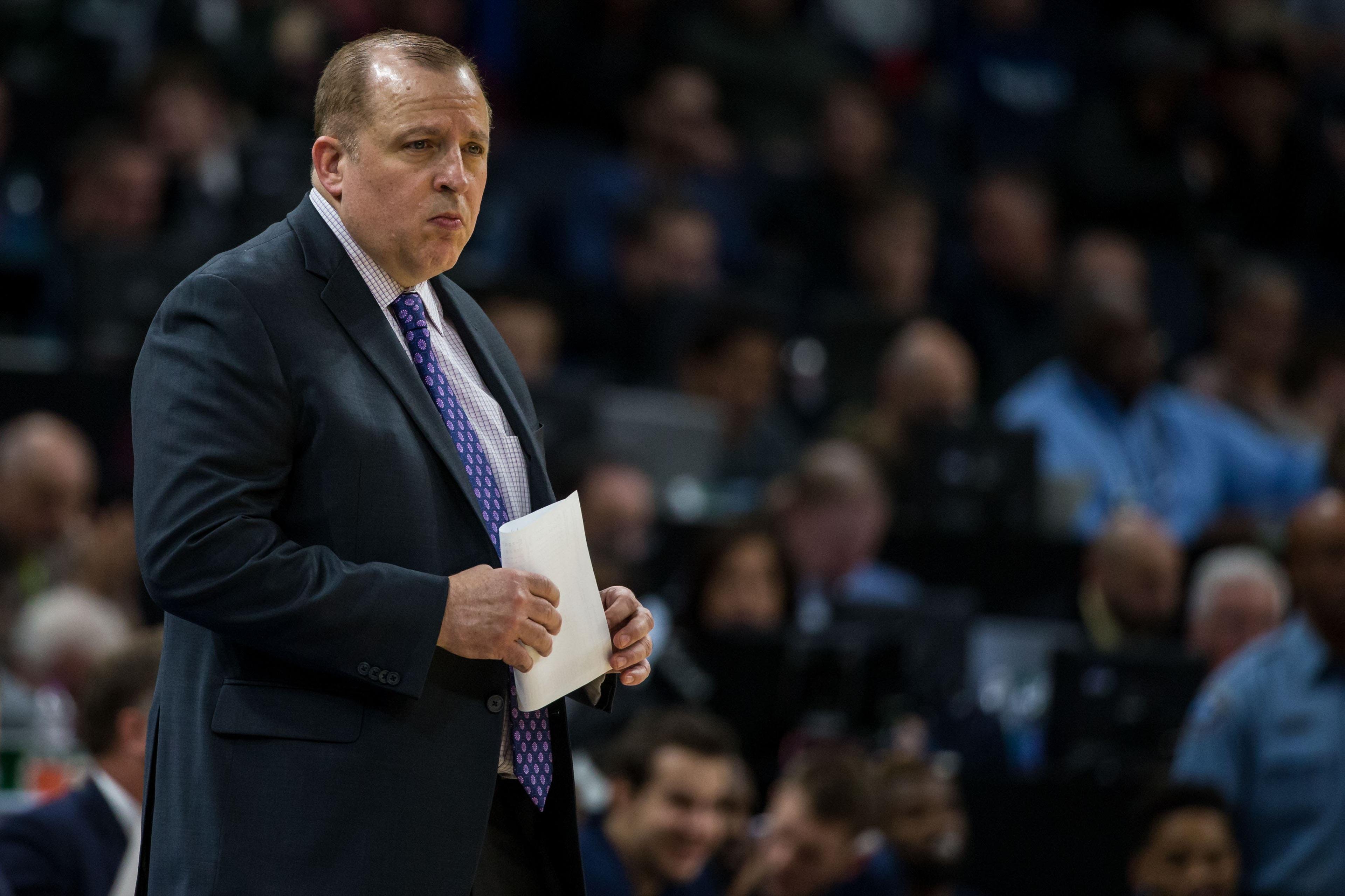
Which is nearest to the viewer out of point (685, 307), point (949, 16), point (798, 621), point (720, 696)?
point (720, 696)

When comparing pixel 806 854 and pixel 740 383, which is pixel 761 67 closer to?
pixel 740 383

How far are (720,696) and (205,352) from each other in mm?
3415

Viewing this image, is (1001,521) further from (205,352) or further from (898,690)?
(205,352)

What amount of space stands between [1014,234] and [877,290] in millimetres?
717

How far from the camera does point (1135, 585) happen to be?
19.8 feet

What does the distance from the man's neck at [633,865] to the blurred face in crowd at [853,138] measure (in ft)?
16.9

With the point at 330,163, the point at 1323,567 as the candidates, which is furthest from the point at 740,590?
the point at 330,163

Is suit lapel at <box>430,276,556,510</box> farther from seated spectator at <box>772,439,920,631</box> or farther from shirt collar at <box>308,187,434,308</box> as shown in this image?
seated spectator at <box>772,439,920,631</box>

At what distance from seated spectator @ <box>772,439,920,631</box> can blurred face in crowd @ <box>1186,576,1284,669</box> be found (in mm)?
949

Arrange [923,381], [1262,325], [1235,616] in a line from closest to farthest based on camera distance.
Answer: [1235,616] → [923,381] → [1262,325]

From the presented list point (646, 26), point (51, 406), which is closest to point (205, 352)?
point (51, 406)

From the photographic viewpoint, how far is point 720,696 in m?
5.27

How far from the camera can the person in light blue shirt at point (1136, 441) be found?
7.25 meters

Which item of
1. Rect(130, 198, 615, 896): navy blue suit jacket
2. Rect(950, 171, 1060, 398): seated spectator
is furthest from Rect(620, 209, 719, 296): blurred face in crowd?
Rect(130, 198, 615, 896): navy blue suit jacket
